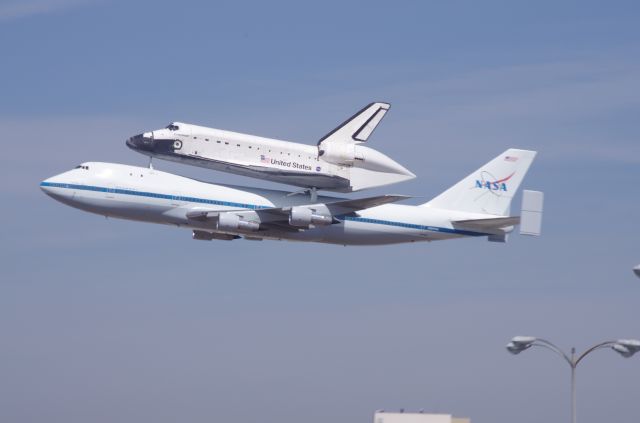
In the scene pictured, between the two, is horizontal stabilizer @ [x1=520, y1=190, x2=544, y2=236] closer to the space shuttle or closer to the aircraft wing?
the aircraft wing

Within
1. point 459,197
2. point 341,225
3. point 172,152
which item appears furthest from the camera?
point 459,197

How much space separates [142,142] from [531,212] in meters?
25.7

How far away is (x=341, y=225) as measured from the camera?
69688 millimetres

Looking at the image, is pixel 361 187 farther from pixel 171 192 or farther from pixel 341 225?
pixel 171 192

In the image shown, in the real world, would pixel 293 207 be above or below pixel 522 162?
below

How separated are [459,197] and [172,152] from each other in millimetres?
21286

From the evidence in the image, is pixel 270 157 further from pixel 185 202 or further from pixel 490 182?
pixel 490 182

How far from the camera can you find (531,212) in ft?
238

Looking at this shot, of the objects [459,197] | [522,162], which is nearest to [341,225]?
[459,197]

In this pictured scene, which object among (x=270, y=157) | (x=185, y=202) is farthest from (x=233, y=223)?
(x=270, y=157)

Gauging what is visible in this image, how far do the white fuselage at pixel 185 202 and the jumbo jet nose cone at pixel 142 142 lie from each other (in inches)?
85.7

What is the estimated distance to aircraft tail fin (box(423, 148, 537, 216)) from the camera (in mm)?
75250

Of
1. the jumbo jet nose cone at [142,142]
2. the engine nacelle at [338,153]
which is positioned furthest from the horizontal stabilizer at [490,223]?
the jumbo jet nose cone at [142,142]

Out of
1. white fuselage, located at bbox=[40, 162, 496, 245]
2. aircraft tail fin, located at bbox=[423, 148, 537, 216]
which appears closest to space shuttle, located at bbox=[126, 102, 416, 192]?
white fuselage, located at bbox=[40, 162, 496, 245]
